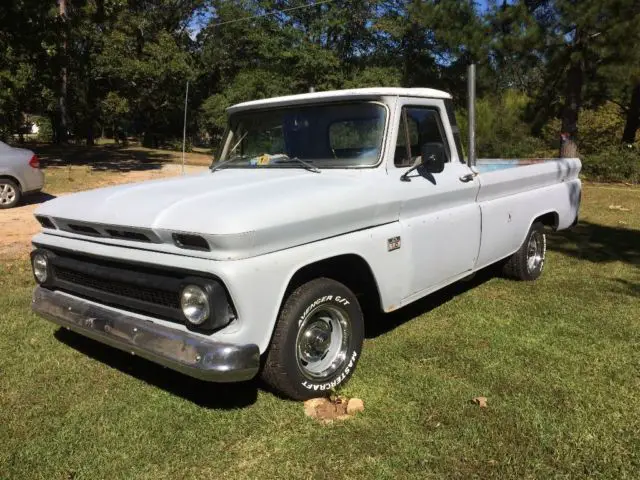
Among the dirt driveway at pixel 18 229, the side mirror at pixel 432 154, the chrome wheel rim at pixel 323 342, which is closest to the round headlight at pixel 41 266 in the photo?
the chrome wheel rim at pixel 323 342

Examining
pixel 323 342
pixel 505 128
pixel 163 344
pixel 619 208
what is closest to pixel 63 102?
pixel 505 128

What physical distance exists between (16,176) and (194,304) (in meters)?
9.61

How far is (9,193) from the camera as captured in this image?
36.3 feet

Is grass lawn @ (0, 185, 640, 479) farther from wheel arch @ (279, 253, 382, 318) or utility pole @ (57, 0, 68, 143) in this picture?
utility pole @ (57, 0, 68, 143)

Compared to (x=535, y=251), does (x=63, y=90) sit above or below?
above

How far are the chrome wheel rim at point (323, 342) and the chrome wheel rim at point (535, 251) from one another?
9.77 feet

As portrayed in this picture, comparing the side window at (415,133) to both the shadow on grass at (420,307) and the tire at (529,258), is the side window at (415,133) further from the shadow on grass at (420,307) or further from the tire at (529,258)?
the tire at (529,258)

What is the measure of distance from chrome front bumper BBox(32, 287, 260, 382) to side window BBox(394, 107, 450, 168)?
189 cm

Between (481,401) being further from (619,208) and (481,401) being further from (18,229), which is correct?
(619,208)

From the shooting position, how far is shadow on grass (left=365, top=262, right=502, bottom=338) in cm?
484

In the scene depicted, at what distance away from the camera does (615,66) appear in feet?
41.3

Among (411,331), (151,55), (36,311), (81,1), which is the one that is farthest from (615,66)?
(151,55)

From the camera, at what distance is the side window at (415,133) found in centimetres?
421

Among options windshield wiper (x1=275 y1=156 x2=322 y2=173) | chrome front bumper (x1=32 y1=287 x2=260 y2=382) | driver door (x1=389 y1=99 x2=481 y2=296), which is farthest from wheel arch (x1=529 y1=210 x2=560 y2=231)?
chrome front bumper (x1=32 y1=287 x2=260 y2=382)
